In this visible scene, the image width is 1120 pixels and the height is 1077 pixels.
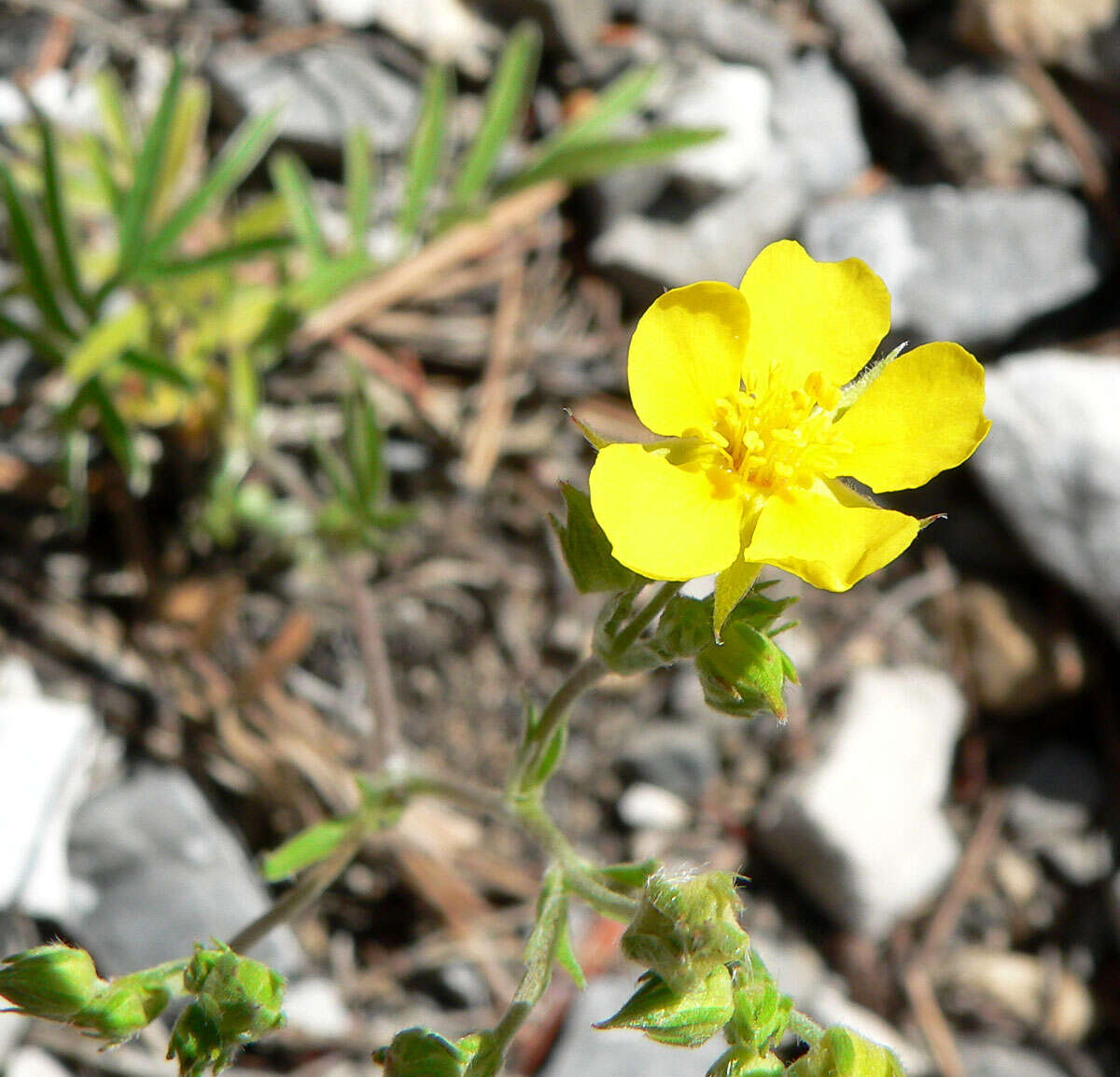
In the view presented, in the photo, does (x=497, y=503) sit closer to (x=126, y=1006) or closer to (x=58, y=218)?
(x=58, y=218)

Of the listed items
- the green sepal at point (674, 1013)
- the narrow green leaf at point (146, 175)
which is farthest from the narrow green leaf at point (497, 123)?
→ the green sepal at point (674, 1013)

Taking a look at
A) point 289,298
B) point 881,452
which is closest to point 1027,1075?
point 881,452

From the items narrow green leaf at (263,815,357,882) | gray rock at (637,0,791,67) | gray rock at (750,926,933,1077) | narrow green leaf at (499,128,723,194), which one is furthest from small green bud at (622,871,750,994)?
gray rock at (637,0,791,67)

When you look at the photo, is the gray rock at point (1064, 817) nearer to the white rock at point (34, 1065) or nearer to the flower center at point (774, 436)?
the flower center at point (774, 436)

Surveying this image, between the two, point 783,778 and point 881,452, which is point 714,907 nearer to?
point 881,452

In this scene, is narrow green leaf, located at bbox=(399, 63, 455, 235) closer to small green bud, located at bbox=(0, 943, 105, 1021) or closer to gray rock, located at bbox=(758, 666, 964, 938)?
gray rock, located at bbox=(758, 666, 964, 938)

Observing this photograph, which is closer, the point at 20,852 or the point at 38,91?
the point at 20,852

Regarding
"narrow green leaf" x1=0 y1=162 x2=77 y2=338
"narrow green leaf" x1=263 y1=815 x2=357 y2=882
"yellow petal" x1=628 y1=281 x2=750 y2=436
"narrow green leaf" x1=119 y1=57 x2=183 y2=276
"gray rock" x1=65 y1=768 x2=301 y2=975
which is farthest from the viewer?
"gray rock" x1=65 y1=768 x2=301 y2=975
